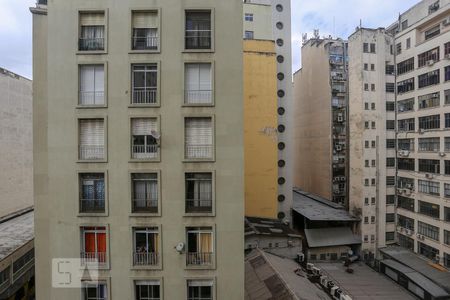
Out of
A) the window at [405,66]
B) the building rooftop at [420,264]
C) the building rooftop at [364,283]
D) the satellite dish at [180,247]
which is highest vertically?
the window at [405,66]

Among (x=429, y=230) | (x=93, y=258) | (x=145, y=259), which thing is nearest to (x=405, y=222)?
(x=429, y=230)

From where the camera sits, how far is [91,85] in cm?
1105

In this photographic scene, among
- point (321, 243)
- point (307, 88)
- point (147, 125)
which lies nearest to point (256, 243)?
point (321, 243)

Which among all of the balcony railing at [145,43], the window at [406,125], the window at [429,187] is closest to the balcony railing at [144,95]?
the balcony railing at [145,43]

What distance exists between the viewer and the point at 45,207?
37.0 feet

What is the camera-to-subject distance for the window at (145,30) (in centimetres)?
1102

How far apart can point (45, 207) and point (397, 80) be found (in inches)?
1686

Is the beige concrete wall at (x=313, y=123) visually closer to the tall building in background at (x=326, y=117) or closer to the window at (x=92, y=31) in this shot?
the tall building in background at (x=326, y=117)

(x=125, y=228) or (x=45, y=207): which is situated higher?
(x=45, y=207)

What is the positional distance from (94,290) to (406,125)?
4041 centimetres

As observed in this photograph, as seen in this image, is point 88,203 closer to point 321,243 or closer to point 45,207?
point 45,207

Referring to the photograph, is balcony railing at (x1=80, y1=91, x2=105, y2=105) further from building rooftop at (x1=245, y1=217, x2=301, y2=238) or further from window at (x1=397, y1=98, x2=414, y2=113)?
window at (x1=397, y1=98, x2=414, y2=113)

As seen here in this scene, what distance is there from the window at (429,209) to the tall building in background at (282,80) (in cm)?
1619

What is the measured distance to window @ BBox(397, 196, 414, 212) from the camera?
37031 millimetres
